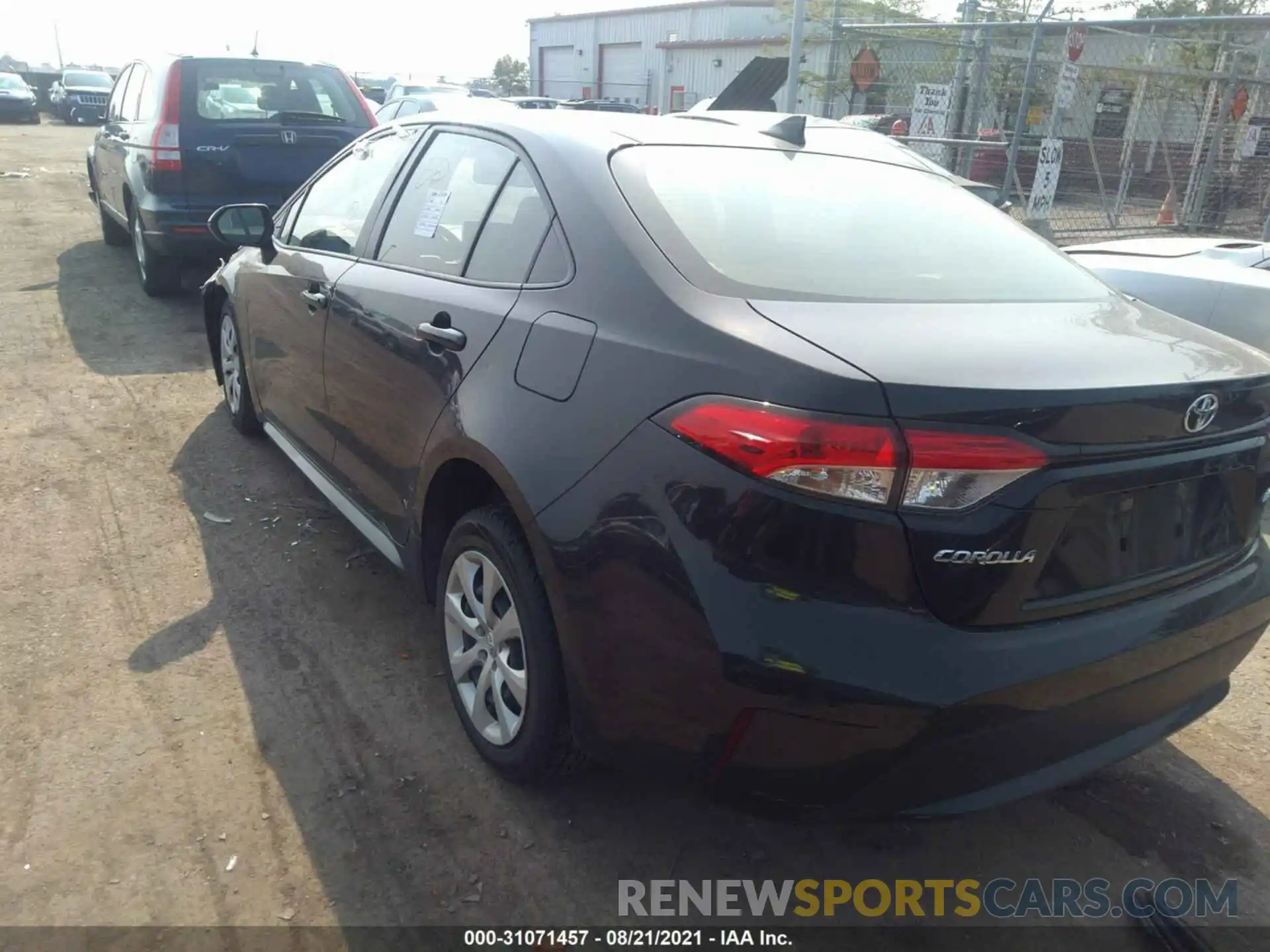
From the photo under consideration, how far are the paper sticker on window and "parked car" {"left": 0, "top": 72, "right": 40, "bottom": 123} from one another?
108ft

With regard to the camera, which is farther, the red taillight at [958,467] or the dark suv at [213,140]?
the dark suv at [213,140]

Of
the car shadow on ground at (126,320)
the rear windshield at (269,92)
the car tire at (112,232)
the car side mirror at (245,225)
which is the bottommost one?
the car shadow on ground at (126,320)

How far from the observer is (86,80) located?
32.3 metres

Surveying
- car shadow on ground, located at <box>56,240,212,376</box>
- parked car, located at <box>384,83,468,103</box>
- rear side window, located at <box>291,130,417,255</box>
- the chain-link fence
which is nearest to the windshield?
parked car, located at <box>384,83,468,103</box>

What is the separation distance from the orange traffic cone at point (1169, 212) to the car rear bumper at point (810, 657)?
12.4 metres

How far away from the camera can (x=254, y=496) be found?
14.8 feet

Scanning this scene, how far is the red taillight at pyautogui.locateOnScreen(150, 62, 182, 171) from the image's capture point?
7.14 metres

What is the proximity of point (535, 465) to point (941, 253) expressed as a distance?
124cm

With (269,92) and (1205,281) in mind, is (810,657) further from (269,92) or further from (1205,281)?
(269,92)

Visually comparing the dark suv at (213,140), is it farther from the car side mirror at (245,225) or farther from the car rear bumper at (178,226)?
the car side mirror at (245,225)

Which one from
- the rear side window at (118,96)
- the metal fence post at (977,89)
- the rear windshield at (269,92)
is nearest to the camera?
the rear windshield at (269,92)

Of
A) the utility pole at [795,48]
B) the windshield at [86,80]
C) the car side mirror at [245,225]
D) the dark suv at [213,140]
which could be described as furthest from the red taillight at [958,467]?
the windshield at [86,80]

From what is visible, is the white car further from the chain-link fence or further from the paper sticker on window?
the chain-link fence

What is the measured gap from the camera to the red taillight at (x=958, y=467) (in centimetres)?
179
